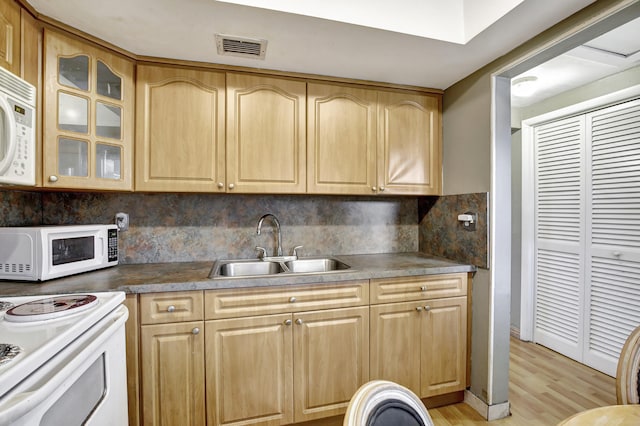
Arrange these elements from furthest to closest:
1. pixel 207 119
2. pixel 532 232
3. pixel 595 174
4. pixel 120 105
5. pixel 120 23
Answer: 1. pixel 532 232
2. pixel 595 174
3. pixel 207 119
4. pixel 120 105
5. pixel 120 23

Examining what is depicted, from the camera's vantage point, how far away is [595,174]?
2307mm

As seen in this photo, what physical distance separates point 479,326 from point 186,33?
2.39 meters

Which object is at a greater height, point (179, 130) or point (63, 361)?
point (179, 130)

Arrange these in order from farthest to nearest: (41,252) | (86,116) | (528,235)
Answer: (528,235) < (86,116) < (41,252)

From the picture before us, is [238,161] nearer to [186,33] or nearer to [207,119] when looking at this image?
[207,119]

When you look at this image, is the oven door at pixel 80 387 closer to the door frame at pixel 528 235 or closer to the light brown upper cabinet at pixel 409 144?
the light brown upper cabinet at pixel 409 144

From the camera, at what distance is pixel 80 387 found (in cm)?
89

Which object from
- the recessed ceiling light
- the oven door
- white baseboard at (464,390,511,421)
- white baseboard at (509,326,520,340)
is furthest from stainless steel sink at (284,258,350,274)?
white baseboard at (509,326,520,340)

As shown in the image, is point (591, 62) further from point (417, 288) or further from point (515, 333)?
point (515, 333)

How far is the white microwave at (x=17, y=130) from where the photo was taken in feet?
3.70

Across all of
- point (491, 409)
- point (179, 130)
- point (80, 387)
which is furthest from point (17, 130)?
point (491, 409)

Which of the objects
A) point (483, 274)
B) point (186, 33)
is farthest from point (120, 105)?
point (483, 274)

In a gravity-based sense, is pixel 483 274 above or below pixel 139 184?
below

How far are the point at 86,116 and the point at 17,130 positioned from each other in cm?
39
